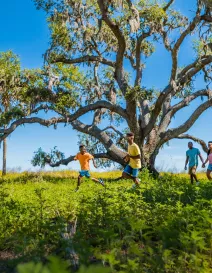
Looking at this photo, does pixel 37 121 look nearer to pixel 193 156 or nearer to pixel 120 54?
pixel 120 54

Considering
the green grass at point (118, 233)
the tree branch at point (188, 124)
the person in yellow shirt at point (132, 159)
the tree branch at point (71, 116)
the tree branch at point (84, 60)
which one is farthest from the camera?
the tree branch at point (84, 60)

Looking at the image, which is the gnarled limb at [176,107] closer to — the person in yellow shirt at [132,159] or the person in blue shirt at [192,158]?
the person in blue shirt at [192,158]

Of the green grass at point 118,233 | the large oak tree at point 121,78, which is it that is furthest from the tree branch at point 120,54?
the green grass at point 118,233

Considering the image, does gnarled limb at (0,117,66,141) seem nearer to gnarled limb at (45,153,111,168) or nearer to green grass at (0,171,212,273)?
gnarled limb at (45,153,111,168)

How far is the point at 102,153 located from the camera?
94.0 feet

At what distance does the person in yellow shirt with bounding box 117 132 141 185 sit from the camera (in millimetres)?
16469

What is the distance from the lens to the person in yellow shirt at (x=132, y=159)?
16469 mm

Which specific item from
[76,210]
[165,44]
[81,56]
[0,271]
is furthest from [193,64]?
[0,271]

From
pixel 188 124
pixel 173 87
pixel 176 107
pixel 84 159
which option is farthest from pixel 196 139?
pixel 84 159

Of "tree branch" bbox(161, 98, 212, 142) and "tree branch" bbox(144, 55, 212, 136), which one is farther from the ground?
"tree branch" bbox(144, 55, 212, 136)

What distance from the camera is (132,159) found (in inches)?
664

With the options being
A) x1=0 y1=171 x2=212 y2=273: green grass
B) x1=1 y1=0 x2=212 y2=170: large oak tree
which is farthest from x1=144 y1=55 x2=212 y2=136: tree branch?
x1=0 y1=171 x2=212 y2=273: green grass

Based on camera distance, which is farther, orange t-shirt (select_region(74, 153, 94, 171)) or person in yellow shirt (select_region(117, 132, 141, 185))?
orange t-shirt (select_region(74, 153, 94, 171))

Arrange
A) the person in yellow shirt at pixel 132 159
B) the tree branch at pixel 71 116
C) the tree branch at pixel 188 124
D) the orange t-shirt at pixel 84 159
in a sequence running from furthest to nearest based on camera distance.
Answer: the tree branch at pixel 71 116
the tree branch at pixel 188 124
the orange t-shirt at pixel 84 159
the person in yellow shirt at pixel 132 159
